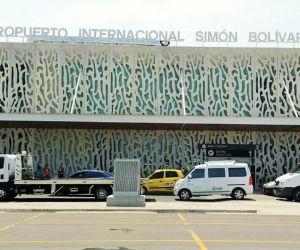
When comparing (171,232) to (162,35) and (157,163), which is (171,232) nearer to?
(157,163)

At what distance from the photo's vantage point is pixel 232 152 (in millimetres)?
39594

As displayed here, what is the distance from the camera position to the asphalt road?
10805mm

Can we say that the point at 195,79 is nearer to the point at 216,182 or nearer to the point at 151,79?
the point at 151,79

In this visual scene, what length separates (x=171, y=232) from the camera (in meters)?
13.0

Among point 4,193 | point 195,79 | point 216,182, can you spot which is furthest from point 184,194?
point 195,79

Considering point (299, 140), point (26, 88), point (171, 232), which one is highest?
point (26, 88)

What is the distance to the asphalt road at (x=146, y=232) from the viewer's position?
1080 cm

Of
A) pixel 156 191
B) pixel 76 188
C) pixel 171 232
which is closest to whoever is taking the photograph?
pixel 171 232

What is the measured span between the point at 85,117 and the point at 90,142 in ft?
15.7

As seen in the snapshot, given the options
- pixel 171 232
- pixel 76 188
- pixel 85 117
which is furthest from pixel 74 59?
pixel 171 232

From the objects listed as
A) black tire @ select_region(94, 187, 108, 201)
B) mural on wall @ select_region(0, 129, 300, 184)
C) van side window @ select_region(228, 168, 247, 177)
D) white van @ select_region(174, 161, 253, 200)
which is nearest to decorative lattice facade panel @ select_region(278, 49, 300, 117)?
mural on wall @ select_region(0, 129, 300, 184)

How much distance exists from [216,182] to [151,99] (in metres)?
13.7

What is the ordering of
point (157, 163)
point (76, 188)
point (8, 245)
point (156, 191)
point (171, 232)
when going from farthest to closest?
point (157, 163), point (156, 191), point (76, 188), point (171, 232), point (8, 245)

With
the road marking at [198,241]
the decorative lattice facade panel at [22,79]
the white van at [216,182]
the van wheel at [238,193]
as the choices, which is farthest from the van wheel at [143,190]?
the road marking at [198,241]
